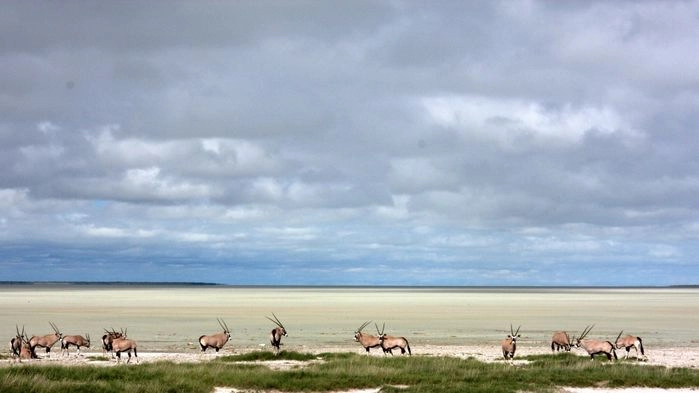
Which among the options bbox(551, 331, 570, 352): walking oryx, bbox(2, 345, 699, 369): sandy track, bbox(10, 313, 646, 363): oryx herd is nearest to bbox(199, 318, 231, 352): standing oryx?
bbox(10, 313, 646, 363): oryx herd

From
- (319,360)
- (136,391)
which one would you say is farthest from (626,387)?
(136,391)

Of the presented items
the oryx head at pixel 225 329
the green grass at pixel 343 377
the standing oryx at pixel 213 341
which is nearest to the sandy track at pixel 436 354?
the standing oryx at pixel 213 341

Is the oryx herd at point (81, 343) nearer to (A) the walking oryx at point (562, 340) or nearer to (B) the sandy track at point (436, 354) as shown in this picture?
(B) the sandy track at point (436, 354)

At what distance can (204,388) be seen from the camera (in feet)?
52.4

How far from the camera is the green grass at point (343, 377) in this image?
51.8ft

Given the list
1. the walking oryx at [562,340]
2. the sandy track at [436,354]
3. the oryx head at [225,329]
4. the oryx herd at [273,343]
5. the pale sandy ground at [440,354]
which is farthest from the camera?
the oryx head at [225,329]

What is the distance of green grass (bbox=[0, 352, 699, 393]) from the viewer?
51.8 feet

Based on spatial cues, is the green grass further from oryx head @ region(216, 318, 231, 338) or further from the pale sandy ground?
oryx head @ region(216, 318, 231, 338)

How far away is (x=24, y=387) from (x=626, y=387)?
12.3 m

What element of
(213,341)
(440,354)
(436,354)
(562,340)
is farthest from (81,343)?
(562,340)

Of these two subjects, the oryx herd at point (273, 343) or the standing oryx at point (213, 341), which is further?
the standing oryx at point (213, 341)

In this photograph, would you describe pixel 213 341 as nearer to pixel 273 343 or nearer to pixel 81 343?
pixel 273 343

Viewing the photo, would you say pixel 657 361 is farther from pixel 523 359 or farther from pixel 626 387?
pixel 626 387

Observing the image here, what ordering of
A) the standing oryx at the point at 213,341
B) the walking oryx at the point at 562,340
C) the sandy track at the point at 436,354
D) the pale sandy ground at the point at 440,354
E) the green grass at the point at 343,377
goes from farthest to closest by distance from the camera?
the standing oryx at the point at 213,341 < the walking oryx at the point at 562,340 < the sandy track at the point at 436,354 < the pale sandy ground at the point at 440,354 < the green grass at the point at 343,377
